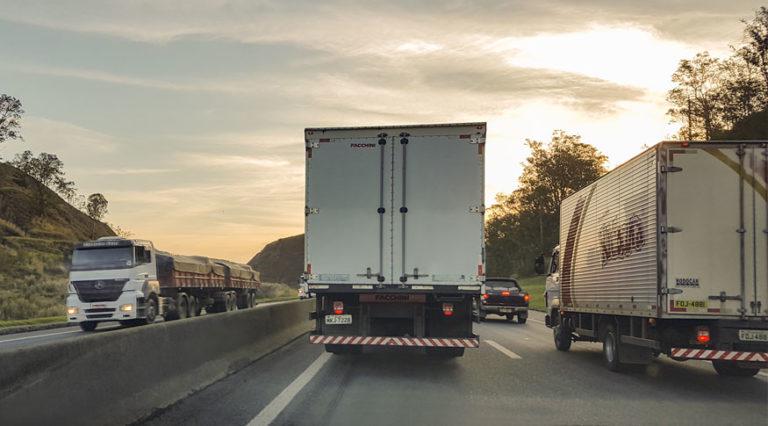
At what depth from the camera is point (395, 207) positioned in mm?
11625

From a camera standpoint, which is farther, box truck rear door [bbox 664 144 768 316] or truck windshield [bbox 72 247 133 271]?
truck windshield [bbox 72 247 133 271]

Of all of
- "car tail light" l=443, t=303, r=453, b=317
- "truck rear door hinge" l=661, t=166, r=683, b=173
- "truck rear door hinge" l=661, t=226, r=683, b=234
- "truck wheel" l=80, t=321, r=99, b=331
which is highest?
"truck rear door hinge" l=661, t=166, r=683, b=173

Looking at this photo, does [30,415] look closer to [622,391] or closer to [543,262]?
[622,391]

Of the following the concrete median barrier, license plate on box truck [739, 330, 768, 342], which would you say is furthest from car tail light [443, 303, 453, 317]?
license plate on box truck [739, 330, 768, 342]

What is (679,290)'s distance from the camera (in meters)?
9.59

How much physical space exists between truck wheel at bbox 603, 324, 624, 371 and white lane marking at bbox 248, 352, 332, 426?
4.65 metres

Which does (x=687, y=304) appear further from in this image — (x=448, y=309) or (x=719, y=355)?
(x=448, y=309)

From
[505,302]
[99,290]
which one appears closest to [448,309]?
[99,290]

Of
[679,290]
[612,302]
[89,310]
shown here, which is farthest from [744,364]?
[89,310]

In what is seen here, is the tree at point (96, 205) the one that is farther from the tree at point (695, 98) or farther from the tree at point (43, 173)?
the tree at point (695, 98)

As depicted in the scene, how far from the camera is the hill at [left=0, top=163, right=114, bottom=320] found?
3997cm

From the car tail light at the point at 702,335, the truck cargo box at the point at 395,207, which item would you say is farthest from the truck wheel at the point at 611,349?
the truck cargo box at the point at 395,207

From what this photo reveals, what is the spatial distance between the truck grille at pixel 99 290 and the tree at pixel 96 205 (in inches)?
4263

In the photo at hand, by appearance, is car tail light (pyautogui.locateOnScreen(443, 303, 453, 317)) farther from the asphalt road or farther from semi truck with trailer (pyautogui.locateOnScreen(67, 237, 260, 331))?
semi truck with trailer (pyautogui.locateOnScreen(67, 237, 260, 331))
